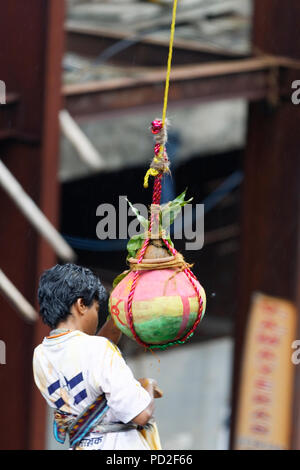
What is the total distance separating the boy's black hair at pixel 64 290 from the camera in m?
2.65

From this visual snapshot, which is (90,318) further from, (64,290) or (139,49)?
(139,49)

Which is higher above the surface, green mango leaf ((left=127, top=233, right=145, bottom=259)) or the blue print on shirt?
green mango leaf ((left=127, top=233, right=145, bottom=259))

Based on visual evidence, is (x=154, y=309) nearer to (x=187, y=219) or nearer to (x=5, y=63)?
(x=5, y=63)

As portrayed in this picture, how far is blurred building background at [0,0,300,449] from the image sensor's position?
528 centimetres

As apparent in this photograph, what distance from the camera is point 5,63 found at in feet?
17.4

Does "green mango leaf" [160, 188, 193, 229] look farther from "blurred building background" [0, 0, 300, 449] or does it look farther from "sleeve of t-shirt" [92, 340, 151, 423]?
"blurred building background" [0, 0, 300, 449]

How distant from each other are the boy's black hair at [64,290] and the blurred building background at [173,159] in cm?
126

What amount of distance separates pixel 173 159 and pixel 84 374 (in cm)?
623

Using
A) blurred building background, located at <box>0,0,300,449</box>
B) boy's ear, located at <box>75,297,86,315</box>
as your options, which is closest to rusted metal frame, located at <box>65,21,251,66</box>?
blurred building background, located at <box>0,0,300,449</box>

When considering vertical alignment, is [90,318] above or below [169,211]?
below

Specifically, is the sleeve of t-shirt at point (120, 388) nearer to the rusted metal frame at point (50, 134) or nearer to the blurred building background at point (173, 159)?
the blurred building background at point (173, 159)

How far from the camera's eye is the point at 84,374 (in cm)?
268

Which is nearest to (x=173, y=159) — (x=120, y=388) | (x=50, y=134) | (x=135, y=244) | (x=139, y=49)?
(x=139, y=49)
